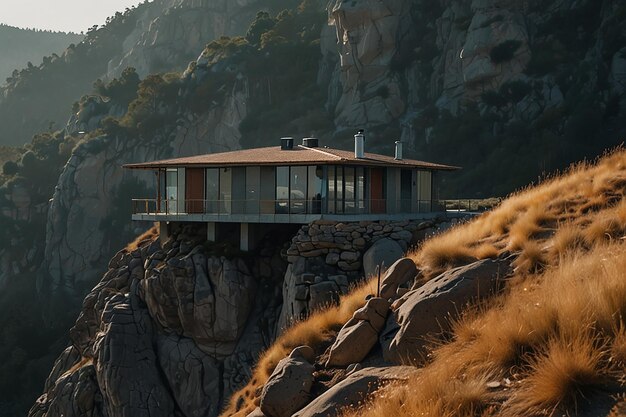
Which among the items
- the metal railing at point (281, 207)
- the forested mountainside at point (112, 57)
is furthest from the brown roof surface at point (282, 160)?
the forested mountainside at point (112, 57)

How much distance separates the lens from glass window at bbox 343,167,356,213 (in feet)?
101

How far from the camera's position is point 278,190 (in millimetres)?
30766

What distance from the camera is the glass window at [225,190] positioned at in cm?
3177

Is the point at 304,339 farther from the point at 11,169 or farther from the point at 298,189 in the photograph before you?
the point at 11,169

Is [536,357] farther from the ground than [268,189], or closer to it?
closer to it

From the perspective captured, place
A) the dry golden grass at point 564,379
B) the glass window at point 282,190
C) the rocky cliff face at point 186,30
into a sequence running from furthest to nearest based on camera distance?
the rocky cliff face at point 186,30 < the glass window at point 282,190 < the dry golden grass at point 564,379

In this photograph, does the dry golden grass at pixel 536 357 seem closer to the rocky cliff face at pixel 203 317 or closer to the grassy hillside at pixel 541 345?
the grassy hillside at pixel 541 345

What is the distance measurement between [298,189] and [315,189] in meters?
0.87

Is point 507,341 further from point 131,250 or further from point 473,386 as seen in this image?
point 131,250

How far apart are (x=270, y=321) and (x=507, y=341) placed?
69.0 feet

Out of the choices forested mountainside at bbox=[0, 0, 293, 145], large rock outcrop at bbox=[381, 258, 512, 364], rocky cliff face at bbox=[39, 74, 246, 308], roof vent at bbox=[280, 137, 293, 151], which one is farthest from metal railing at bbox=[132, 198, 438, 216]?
forested mountainside at bbox=[0, 0, 293, 145]

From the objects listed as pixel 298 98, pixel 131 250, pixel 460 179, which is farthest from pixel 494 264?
pixel 298 98

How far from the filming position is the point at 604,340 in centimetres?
692

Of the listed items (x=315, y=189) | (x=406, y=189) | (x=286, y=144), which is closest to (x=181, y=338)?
(x=315, y=189)
